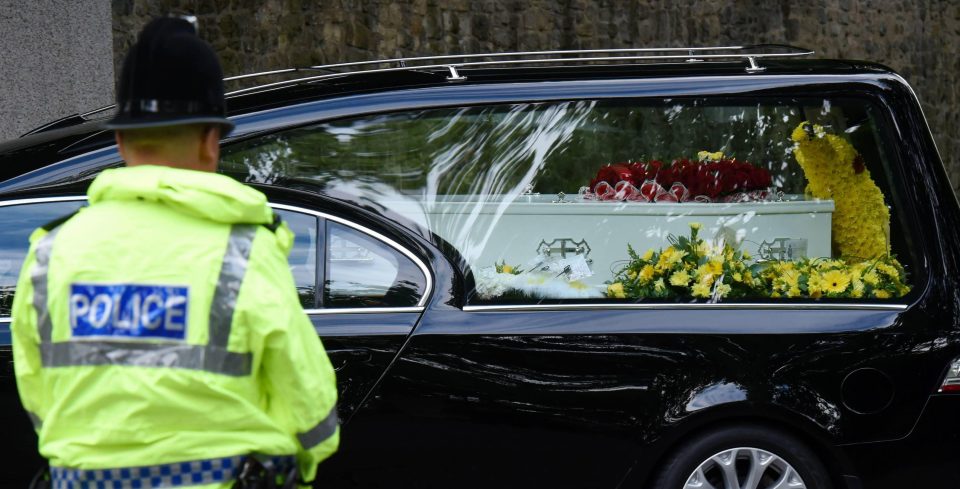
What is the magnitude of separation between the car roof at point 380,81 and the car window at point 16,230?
16 centimetres

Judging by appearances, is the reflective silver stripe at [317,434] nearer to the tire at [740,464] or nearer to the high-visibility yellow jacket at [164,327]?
the high-visibility yellow jacket at [164,327]

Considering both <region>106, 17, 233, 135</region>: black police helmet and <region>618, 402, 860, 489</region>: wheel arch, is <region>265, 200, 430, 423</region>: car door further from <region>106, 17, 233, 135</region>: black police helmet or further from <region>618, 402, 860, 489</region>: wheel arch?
<region>106, 17, 233, 135</region>: black police helmet

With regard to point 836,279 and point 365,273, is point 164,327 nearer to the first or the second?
point 365,273

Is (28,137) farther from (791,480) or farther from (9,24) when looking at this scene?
(9,24)

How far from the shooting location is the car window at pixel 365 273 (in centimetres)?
410

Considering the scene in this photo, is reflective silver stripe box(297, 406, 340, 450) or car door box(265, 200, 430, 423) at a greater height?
reflective silver stripe box(297, 406, 340, 450)

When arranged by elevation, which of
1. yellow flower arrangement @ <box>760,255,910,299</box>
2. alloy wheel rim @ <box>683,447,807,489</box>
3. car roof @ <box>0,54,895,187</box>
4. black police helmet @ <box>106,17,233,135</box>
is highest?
black police helmet @ <box>106,17,233,135</box>

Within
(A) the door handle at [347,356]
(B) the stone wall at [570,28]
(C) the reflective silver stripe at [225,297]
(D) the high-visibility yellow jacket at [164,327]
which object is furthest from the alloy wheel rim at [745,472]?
(B) the stone wall at [570,28]

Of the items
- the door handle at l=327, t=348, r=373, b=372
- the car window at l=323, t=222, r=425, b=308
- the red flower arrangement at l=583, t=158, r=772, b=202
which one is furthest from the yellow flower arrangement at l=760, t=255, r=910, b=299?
the door handle at l=327, t=348, r=373, b=372

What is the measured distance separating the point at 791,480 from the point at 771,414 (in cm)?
23

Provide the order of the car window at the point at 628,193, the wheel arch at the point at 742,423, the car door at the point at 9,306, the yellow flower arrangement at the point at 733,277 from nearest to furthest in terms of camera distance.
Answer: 1. the car door at the point at 9,306
2. the wheel arch at the point at 742,423
3. the car window at the point at 628,193
4. the yellow flower arrangement at the point at 733,277

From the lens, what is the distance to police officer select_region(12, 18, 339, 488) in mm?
2115

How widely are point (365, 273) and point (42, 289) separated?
1954mm

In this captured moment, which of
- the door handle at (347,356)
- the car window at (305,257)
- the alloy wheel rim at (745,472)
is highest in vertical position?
the car window at (305,257)
